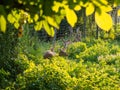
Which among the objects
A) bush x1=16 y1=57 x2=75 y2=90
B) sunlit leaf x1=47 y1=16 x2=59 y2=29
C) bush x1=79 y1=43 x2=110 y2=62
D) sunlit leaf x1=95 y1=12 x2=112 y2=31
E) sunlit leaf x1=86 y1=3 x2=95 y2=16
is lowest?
sunlit leaf x1=95 y1=12 x2=112 y2=31

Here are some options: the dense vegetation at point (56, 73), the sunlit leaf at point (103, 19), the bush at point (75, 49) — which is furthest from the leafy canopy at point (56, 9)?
the bush at point (75, 49)

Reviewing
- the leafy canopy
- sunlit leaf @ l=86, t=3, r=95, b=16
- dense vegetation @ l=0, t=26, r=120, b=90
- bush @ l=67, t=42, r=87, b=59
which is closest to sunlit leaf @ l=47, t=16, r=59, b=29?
the leafy canopy

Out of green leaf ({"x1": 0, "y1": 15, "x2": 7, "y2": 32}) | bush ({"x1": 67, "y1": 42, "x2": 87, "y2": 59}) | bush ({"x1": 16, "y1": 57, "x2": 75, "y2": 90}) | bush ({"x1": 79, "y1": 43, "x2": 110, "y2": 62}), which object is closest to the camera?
green leaf ({"x1": 0, "y1": 15, "x2": 7, "y2": 32})

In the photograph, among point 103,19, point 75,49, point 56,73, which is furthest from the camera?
point 75,49

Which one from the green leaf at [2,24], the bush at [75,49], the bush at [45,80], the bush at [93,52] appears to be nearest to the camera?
the green leaf at [2,24]

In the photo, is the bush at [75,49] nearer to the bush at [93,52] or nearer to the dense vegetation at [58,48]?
the dense vegetation at [58,48]

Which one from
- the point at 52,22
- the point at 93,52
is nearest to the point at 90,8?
the point at 52,22

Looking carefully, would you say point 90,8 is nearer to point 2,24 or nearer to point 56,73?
point 2,24

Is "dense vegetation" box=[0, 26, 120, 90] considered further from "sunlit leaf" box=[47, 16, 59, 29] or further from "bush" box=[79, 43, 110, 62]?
"sunlit leaf" box=[47, 16, 59, 29]

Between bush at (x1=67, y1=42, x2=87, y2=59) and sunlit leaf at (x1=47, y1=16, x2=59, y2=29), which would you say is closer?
sunlit leaf at (x1=47, y1=16, x2=59, y2=29)

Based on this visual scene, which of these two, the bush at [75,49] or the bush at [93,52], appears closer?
the bush at [93,52]

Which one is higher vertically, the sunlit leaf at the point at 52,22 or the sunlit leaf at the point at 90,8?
the sunlit leaf at the point at 90,8

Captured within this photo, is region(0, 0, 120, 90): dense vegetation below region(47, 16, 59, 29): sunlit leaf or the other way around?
the other way around

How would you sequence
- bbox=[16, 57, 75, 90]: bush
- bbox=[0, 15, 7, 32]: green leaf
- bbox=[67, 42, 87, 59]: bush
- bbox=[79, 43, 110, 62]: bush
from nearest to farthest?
bbox=[0, 15, 7, 32]: green leaf → bbox=[16, 57, 75, 90]: bush → bbox=[79, 43, 110, 62]: bush → bbox=[67, 42, 87, 59]: bush
